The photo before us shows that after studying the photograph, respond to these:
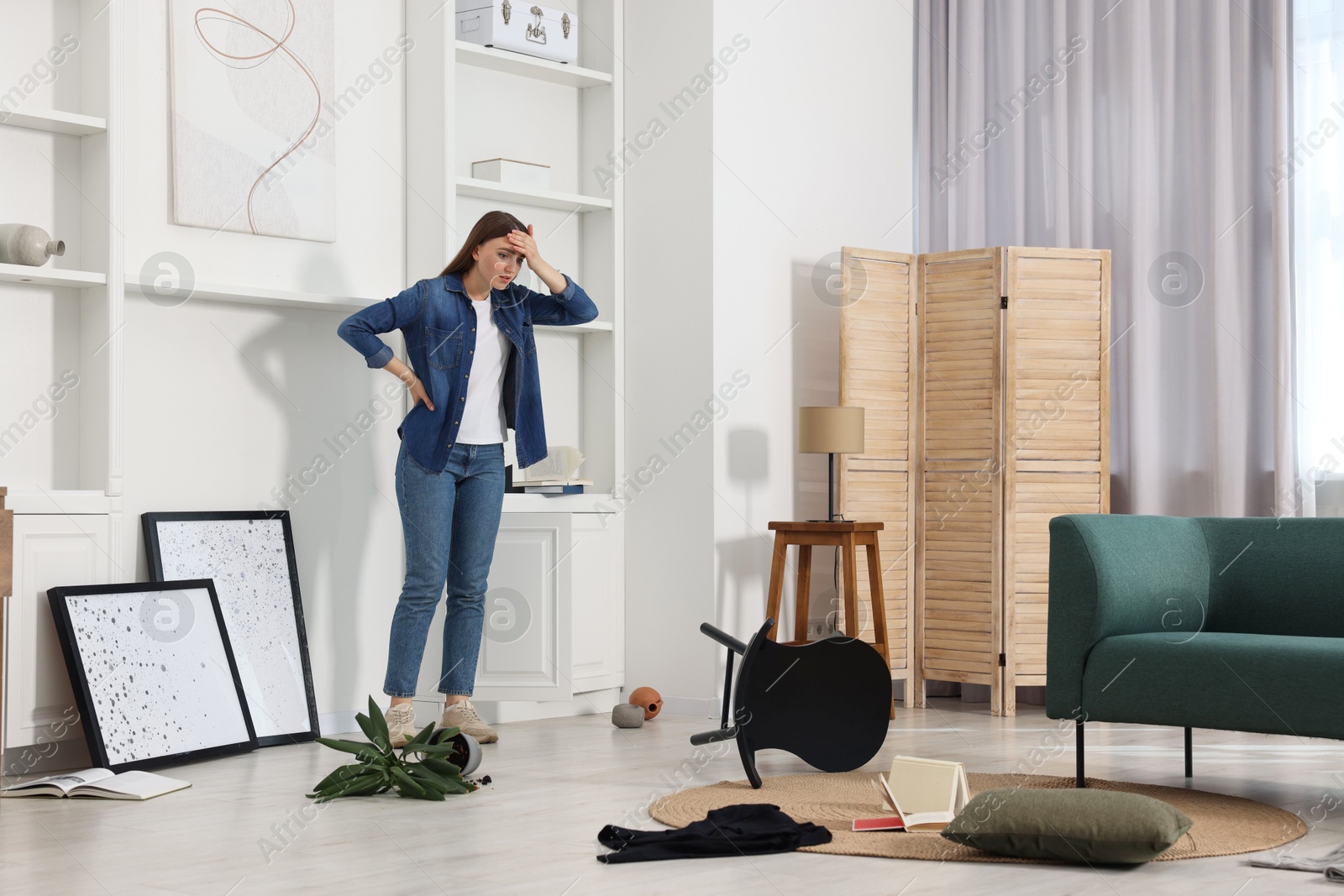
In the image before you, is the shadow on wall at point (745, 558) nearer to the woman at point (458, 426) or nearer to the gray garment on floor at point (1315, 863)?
the woman at point (458, 426)

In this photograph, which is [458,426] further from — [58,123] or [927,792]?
[927,792]

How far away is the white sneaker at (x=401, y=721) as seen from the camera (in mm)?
4242

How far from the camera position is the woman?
14.3ft

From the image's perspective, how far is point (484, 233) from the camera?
173 inches

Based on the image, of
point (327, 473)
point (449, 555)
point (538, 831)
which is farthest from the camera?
point (327, 473)

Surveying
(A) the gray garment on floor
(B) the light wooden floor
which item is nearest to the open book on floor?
(B) the light wooden floor

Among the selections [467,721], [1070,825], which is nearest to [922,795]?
[1070,825]

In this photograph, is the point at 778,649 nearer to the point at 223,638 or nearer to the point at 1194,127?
the point at 223,638

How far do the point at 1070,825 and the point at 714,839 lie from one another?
72cm

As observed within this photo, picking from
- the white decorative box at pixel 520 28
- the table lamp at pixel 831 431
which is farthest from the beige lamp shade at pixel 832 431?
the white decorative box at pixel 520 28

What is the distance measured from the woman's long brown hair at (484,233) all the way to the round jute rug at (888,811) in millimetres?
1825

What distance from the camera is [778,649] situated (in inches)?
147

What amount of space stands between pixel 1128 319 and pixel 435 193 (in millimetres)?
2726

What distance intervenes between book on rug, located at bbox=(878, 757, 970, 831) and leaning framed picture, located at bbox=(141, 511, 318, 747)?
2.16 m
